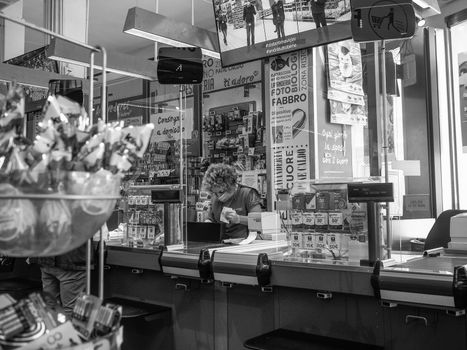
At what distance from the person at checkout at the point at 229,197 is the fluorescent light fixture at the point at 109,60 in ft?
4.09

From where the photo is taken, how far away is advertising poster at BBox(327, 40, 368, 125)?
4594 millimetres

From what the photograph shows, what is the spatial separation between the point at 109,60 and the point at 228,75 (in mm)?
3893

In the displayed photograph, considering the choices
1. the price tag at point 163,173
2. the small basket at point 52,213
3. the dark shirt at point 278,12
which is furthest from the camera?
the dark shirt at point 278,12

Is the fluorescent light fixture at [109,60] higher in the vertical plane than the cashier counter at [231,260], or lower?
higher

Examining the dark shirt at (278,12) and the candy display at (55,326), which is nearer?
the candy display at (55,326)

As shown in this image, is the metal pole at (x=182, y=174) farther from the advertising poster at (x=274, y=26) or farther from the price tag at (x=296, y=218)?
the price tag at (x=296, y=218)

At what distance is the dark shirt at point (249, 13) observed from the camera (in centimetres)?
408

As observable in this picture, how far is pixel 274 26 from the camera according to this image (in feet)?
13.0

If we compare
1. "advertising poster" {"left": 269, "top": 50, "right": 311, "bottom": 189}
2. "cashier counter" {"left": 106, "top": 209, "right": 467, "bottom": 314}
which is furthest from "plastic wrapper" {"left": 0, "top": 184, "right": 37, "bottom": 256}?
"advertising poster" {"left": 269, "top": 50, "right": 311, "bottom": 189}

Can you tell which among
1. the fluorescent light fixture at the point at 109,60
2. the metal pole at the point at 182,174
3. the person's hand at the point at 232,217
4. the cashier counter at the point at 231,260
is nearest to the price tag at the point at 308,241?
the cashier counter at the point at 231,260

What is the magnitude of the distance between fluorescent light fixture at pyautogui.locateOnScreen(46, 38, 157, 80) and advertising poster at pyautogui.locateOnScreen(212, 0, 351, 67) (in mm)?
682

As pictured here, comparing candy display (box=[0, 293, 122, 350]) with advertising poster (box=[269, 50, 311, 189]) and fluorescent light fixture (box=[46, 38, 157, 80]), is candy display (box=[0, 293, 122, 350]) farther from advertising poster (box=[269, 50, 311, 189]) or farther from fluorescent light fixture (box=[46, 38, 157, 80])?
advertising poster (box=[269, 50, 311, 189])

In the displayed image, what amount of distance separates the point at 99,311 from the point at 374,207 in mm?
1541

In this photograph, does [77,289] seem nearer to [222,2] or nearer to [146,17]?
[146,17]
